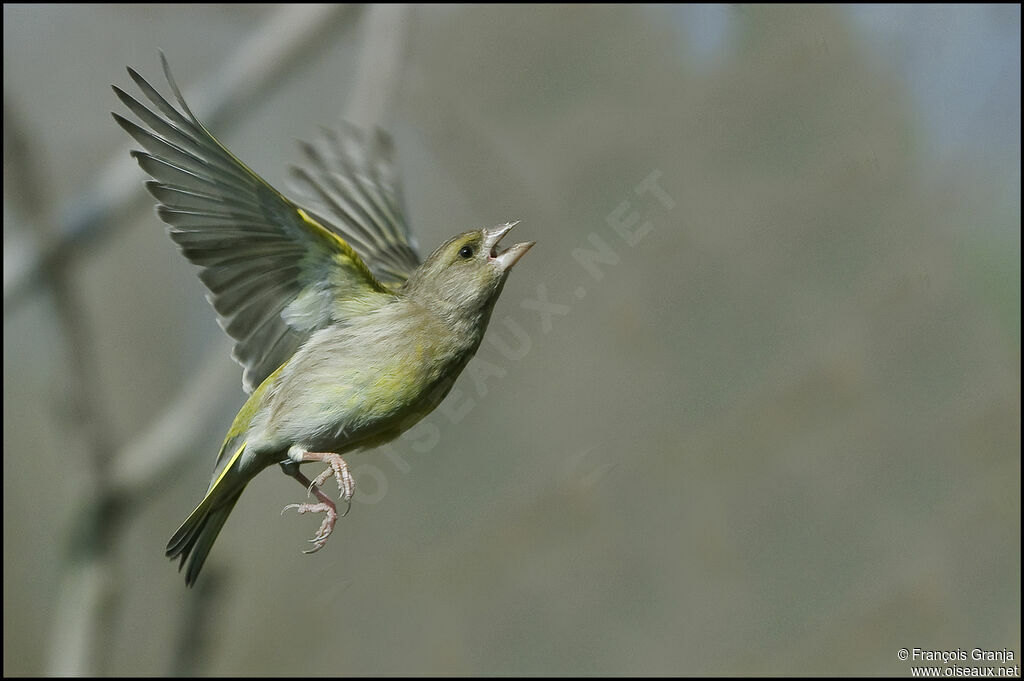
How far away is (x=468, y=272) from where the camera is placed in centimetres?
293

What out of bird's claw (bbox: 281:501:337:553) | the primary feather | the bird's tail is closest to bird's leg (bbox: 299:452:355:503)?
bird's claw (bbox: 281:501:337:553)

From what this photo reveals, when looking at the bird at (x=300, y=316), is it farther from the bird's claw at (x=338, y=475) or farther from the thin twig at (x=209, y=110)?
the thin twig at (x=209, y=110)

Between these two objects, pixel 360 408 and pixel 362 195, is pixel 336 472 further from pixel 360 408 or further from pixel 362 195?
pixel 362 195

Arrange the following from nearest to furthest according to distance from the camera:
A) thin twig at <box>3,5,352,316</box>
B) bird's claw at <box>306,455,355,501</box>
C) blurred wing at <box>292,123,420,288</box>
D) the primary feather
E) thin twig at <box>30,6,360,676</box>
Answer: the primary feather
bird's claw at <box>306,455,355,501</box>
blurred wing at <box>292,123,420,288</box>
thin twig at <box>3,5,352,316</box>
thin twig at <box>30,6,360,676</box>

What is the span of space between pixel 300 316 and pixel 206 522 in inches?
27.3

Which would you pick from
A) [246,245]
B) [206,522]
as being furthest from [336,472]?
[246,245]

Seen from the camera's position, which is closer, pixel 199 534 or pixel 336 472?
pixel 336 472

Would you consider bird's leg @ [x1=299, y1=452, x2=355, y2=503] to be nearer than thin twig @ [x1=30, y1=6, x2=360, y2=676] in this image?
Yes

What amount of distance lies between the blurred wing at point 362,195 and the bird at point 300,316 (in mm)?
786

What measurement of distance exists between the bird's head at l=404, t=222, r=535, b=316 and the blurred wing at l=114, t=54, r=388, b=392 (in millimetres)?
202

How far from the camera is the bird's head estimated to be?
2.88 metres

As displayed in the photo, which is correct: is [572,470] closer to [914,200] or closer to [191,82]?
[914,200]

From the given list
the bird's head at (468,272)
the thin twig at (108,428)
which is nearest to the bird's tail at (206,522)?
the bird's head at (468,272)

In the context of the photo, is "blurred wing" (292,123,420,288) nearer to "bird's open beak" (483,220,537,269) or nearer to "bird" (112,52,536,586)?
"bird" (112,52,536,586)
